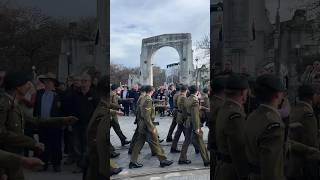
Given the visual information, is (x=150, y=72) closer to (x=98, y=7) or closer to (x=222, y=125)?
(x=98, y=7)

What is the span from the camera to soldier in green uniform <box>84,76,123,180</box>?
13.8ft

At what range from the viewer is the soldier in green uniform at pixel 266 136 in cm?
316

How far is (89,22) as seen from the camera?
4.17m

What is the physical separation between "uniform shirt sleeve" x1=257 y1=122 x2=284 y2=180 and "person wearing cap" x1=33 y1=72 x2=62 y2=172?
1.65 metres

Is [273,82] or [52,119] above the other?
[273,82]

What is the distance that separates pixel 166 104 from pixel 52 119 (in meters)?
7.35

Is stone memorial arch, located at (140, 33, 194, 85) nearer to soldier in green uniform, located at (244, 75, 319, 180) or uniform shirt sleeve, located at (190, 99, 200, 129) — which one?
uniform shirt sleeve, located at (190, 99, 200, 129)

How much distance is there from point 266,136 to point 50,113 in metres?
1.73

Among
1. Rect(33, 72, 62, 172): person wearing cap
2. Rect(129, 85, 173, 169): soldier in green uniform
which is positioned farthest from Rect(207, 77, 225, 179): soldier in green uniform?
Rect(129, 85, 173, 169): soldier in green uniform

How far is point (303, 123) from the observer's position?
4.44 metres

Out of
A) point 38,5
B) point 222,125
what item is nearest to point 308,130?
point 222,125

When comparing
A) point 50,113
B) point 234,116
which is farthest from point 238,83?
point 50,113

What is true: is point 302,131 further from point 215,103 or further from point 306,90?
point 215,103

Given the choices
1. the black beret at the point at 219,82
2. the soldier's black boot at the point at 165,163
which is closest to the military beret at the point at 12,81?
the black beret at the point at 219,82
